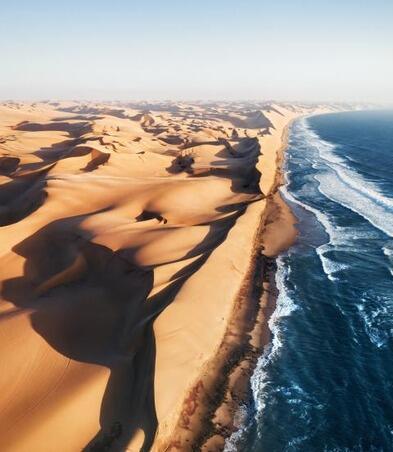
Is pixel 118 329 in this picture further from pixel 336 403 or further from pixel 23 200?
pixel 23 200

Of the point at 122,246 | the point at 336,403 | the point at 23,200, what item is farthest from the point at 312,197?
the point at 336,403

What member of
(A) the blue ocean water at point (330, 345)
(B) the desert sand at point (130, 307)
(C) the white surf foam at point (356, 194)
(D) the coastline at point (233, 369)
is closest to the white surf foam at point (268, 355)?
(A) the blue ocean water at point (330, 345)

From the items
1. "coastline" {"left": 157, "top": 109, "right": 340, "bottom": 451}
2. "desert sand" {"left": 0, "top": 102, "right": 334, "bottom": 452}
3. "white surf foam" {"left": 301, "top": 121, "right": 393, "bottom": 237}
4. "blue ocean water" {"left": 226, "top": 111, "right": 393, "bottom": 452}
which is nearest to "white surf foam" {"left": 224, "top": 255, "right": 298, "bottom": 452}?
"blue ocean water" {"left": 226, "top": 111, "right": 393, "bottom": 452}

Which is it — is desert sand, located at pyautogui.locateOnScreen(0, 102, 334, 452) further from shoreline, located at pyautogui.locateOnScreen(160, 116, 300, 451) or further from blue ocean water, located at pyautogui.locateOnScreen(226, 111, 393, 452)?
blue ocean water, located at pyautogui.locateOnScreen(226, 111, 393, 452)

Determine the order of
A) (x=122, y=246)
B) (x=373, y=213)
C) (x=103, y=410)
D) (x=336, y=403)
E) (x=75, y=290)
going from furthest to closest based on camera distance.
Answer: (x=373, y=213) < (x=122, y=246) < (x=75, y=290) < (x=336, y=403) < (x=103, y=410)

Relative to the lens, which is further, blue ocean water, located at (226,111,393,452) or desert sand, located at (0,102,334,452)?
blue ocean water, located at (226,111,393,452)

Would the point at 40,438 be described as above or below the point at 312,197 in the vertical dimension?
above
